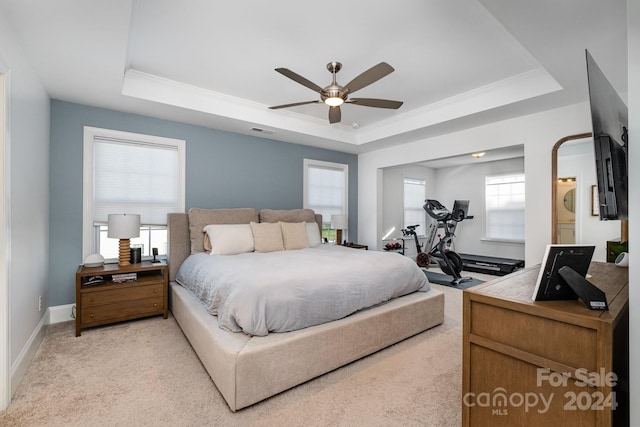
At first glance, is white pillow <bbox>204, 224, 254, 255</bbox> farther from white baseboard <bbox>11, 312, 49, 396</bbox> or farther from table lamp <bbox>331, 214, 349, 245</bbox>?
table lamp <bbox>331, 214, 349, 245</bbox>

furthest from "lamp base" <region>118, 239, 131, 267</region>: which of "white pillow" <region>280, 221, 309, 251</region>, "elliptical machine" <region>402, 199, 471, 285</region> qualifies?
"elliptical machine" <region>402, 199, 471, 285</region>

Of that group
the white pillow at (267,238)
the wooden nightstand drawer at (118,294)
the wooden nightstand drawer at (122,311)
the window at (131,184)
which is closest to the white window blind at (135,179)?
the window at (131,184)

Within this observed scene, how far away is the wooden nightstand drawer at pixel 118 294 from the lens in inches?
118

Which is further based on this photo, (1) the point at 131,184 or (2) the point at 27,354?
(1) the point at 131,184

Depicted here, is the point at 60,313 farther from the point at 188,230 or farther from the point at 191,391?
the point at 191,391

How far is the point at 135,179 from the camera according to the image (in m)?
3.80

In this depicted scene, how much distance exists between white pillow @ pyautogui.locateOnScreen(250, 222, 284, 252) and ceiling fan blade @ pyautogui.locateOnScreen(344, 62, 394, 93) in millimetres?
2014

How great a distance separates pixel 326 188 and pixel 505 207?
4.12 meters

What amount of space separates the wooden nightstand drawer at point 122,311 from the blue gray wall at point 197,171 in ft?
2.22

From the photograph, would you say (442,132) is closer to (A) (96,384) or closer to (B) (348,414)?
(B) (348,414)

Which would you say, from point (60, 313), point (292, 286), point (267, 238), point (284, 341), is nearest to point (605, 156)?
point (292, 286)

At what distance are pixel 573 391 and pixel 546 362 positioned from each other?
0.11 m

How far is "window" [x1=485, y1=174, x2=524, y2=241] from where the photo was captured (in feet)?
21.1

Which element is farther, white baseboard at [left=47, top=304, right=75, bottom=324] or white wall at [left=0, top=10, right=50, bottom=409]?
white baseboard at [left=47, top=304, right=75, bottom=324]
